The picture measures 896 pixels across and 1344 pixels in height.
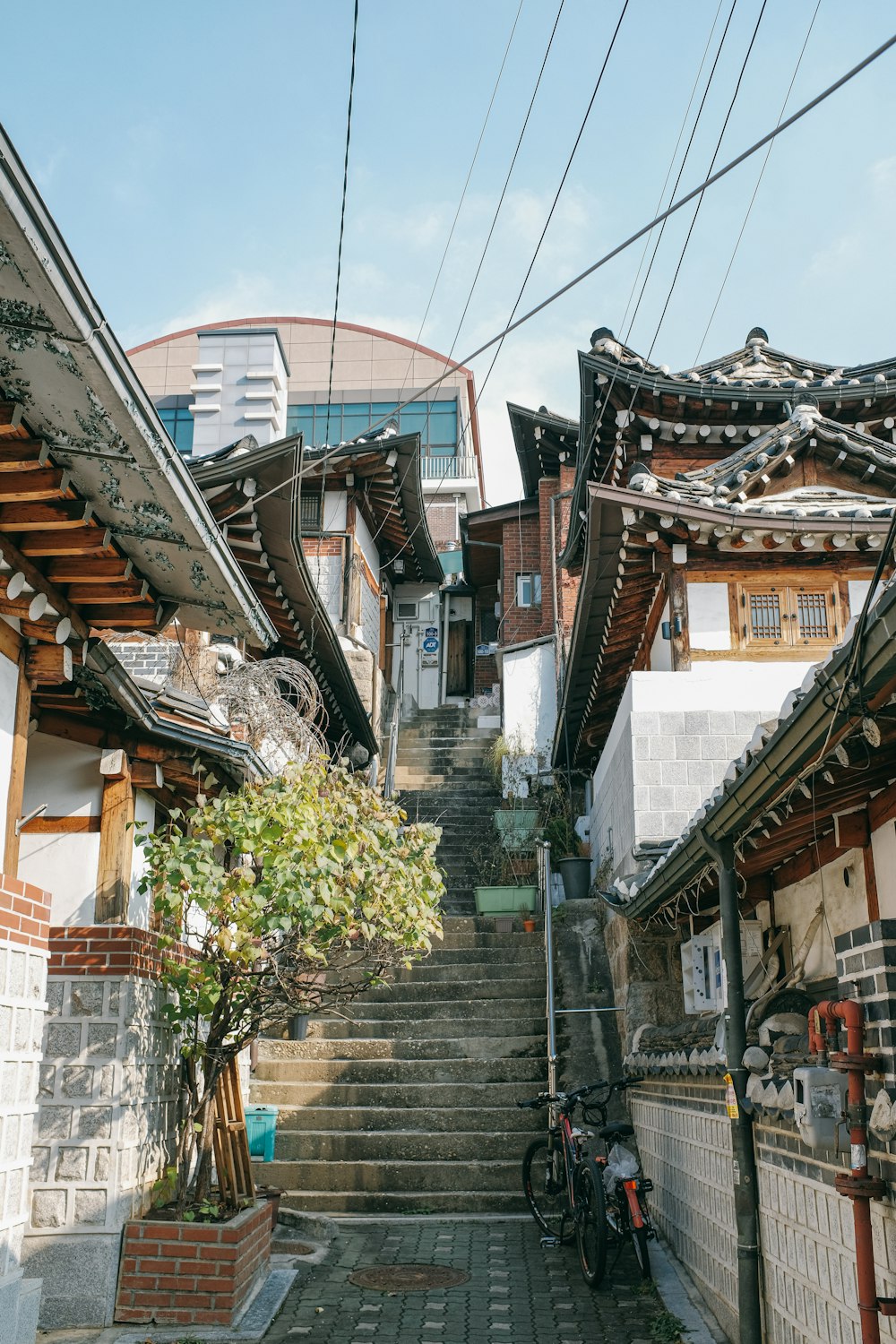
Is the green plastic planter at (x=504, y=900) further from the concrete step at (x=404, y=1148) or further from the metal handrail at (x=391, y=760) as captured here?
the metal handrail at (x=391, y=760)

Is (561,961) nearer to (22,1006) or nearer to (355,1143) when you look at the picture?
(355,1143)

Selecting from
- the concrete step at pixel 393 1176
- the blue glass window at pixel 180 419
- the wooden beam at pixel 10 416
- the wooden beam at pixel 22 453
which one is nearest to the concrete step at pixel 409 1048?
the concrete step at pixel 393 1176

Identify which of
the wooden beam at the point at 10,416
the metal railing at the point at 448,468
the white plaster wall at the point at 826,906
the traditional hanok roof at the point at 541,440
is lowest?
the white plaster wall at the point at 826,906

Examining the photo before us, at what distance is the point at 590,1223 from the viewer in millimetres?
7707

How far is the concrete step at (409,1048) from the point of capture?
11.5 m

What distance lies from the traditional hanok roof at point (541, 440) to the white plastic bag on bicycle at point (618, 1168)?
52.5ft

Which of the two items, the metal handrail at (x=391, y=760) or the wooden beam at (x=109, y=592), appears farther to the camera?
the metal handrail at (x=391, y=760)

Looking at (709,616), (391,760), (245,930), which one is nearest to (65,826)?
(245,930)

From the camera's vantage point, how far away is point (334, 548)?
19.4m

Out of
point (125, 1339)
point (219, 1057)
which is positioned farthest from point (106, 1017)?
point (125, 1339)

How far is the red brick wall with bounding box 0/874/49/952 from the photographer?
191 inches

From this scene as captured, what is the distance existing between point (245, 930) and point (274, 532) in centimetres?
629

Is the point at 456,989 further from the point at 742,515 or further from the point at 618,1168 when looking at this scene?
the point at 742,515

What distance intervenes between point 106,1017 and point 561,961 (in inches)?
281
